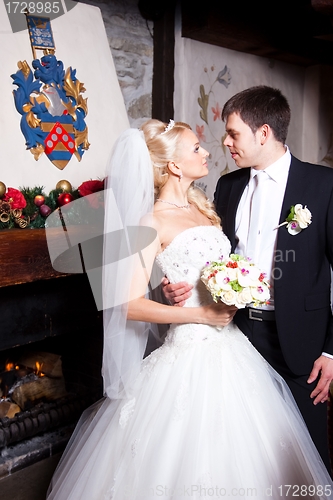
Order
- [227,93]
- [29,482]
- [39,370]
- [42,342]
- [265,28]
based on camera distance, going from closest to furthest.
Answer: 1. [29,482]
2. [39,370]
3. [42,342]
4. [265,28]
5. [227,93]

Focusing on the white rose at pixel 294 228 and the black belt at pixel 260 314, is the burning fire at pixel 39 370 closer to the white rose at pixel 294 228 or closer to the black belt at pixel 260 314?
the black belt at pixel 260 314

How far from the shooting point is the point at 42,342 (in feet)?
12.6

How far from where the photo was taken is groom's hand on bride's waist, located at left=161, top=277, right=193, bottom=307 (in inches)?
94.0

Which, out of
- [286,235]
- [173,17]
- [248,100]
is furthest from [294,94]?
[286,235]

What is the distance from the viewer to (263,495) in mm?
1992

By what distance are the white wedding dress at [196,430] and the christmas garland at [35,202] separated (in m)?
0.73

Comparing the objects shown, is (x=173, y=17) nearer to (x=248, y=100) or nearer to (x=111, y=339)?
(x=248, y=100)

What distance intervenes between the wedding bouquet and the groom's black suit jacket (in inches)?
14.2

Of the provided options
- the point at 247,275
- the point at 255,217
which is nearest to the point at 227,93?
the point at 255,217

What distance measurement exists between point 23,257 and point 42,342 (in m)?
1.30

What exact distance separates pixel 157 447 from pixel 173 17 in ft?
9.77

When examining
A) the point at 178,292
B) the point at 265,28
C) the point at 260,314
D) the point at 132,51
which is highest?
the point at 265,28

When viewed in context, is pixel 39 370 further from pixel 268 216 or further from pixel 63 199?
pixel 268 216

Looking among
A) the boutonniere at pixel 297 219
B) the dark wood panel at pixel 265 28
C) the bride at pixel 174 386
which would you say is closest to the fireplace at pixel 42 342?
the bride at pixel 174 386
